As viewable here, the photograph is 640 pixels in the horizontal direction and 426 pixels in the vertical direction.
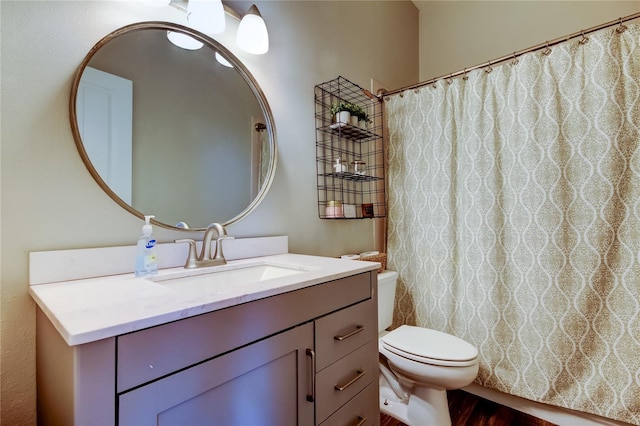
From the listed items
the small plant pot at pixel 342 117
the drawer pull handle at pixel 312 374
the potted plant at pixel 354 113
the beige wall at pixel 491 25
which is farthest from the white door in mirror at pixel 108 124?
the beige wall at pixel 491 25

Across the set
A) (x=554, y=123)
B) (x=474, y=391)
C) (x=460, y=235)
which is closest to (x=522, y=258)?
(x=460, y=235)

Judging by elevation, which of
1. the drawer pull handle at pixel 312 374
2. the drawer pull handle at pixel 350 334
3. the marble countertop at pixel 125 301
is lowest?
the drawer pull handle at pixel 312 374

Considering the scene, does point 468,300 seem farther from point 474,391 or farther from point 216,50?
point 216,50

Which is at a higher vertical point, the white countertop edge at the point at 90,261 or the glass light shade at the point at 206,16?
the glass light shade at the point at 206,16

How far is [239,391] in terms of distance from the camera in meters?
0.64

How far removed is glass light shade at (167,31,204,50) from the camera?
109 cm

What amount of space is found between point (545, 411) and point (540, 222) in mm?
1008

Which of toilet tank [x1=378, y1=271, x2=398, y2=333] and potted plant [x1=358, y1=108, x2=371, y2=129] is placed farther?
potted plant [x1=358, y1=108, x2=371, y2=129]

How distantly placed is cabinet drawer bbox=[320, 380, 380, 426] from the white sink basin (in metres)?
0.46

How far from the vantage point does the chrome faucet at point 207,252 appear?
1022 mm

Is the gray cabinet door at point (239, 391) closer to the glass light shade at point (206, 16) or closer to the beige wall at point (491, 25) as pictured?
the glass light shade at point (206, 16)

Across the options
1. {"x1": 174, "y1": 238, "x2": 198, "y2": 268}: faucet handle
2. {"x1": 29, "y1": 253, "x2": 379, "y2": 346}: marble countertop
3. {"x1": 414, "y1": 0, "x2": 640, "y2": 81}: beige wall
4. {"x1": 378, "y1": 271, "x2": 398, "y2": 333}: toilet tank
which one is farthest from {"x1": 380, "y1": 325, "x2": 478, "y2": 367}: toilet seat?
{"x1": 414, "y1": 0, "x2": 640, "y2": 81}: beige wall

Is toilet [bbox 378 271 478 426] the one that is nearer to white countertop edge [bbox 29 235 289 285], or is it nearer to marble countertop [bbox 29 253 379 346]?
marble countertop [bbox 29 253 379 346]

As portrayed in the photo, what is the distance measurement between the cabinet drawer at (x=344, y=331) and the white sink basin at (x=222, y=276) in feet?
0.74
